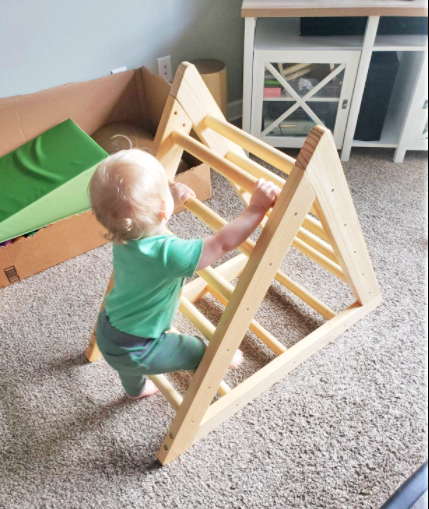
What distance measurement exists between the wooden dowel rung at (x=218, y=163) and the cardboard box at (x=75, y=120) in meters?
0.49

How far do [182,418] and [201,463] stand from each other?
143 millimetres

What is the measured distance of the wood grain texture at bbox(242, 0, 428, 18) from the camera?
1.48m

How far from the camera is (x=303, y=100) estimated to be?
1.72m

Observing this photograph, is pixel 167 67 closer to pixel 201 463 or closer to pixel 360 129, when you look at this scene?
pixel 360 129

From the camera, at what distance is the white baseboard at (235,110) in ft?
7.01

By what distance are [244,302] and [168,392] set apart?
Result: 0.31 m

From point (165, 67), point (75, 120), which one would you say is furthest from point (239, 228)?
point (165, 67)

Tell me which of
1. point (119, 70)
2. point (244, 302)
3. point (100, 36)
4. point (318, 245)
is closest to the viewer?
point (244, 302)

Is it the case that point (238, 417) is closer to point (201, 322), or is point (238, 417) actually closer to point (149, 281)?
point (201, 322)

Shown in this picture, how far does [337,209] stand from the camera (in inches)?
35.7

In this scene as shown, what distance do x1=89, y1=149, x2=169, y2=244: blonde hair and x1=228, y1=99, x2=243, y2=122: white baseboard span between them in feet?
4.85

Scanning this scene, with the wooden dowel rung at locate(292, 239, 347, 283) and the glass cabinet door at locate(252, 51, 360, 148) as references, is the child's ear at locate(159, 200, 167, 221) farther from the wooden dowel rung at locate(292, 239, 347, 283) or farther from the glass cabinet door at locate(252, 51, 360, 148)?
the glass cabinet door at locate(252, 51, 360, 148)

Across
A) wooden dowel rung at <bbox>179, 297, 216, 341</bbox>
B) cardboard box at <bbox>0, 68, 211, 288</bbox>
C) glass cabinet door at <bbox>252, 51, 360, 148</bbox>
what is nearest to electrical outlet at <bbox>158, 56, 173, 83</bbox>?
cardboard box at <bbox>0, 68, 211, 288</bbox>

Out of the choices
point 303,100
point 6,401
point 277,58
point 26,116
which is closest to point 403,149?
point 303,100
